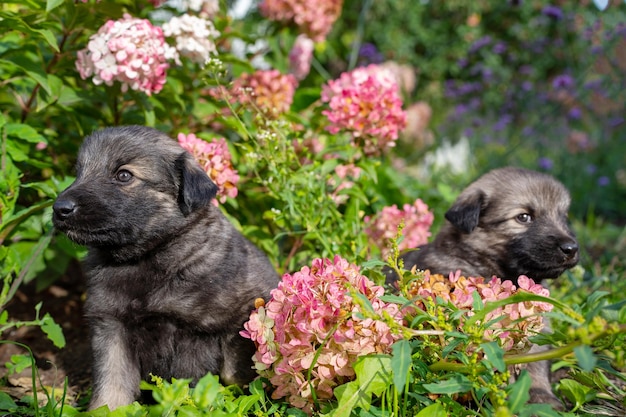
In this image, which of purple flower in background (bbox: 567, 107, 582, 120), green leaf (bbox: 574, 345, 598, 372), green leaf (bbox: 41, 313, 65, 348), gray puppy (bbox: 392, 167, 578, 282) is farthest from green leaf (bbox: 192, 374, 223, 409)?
purple flower in background (bbox: 567, 107, 582, 120)

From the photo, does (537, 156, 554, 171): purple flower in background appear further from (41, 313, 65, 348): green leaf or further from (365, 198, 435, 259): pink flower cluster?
(41, 313, 65, 348): green leaf

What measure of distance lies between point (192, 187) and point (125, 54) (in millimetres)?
926

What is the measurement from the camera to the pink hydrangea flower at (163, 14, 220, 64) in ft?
12.1

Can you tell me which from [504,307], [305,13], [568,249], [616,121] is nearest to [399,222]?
[568,249]

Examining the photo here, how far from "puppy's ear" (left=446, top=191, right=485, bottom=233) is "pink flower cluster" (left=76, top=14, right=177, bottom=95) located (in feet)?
6.03

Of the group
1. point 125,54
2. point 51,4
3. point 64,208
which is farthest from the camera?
point 125,54

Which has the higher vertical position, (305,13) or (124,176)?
(305,13)

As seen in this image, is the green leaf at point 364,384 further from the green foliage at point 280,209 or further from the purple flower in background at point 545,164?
the purple flower in background at point 545,164

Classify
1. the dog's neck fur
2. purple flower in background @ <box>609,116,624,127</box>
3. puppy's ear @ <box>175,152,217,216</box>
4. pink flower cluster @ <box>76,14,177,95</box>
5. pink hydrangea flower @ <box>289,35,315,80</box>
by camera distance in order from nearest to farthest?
puppy's ear @ <box>175,152,217,216</box>
pink flower cluster @ <box>76,14,177,95</box>
the dog's neck fur
pink hydrangea flower @ <box>289,35,315,80</box>
purple flower in background @ <box>609,116,624,127</box>

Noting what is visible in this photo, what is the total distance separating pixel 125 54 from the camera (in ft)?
10.9

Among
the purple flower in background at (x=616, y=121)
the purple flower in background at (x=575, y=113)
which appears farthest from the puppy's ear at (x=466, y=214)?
the purple flower in background at (x=575, y=113)

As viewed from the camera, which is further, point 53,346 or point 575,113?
point 575,113

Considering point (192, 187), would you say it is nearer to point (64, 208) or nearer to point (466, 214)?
point (64, 208)

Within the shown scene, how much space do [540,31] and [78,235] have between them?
12098mm
